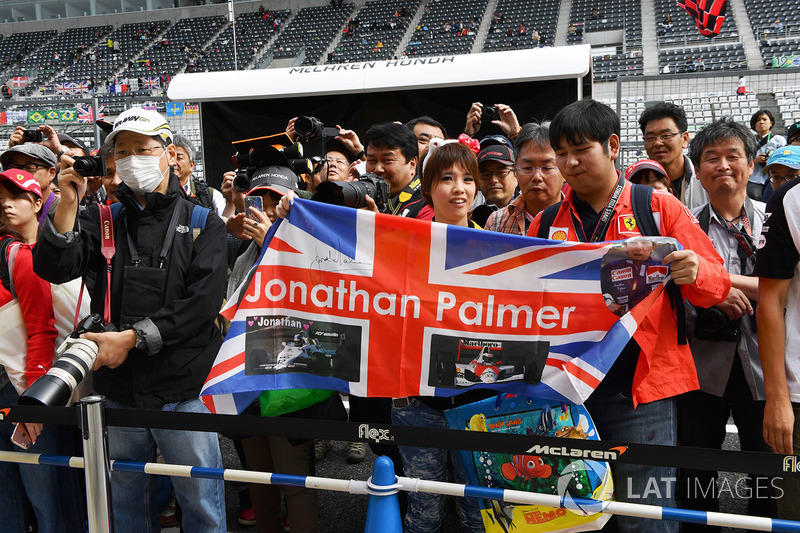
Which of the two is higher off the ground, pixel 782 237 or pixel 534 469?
pixel 782 237

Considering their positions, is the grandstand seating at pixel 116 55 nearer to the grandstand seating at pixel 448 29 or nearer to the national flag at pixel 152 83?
the national flag at pixel 152 83

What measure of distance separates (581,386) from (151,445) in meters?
1.78

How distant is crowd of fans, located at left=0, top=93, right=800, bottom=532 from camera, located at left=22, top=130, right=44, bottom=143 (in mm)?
1159

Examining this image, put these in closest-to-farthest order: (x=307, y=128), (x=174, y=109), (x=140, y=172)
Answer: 1. (x=140, y=172)
2. (x=307, y=128)
3. (x=174, y=109)

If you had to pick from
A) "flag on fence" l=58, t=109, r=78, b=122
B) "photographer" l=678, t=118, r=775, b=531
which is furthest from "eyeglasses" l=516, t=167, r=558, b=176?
"flag on fence" l=58, t=109, r=78, b=122

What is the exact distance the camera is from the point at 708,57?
25625 mm

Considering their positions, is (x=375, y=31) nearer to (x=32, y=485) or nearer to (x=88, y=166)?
(x=88, y=166)

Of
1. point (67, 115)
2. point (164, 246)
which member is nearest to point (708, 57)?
point (67, 115)

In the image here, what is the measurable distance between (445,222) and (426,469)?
39.5 inches

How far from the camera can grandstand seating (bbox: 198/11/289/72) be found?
32438 millimetres

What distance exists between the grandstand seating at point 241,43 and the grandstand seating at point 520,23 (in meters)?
12.1

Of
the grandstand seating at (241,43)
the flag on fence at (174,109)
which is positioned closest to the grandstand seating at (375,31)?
A: the grandstand seating at (241,43)

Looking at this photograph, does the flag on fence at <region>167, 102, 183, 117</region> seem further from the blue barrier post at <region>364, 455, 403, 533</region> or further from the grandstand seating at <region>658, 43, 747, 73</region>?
the grandstand seating at <region>658, 43, 747, 73</region>

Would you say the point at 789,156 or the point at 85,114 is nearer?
the point at 789,156
